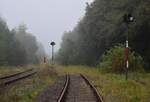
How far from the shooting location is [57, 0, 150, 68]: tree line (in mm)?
49906

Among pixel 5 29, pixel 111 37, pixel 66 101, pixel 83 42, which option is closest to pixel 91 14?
pixel 83 42

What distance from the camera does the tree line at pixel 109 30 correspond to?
→ 49906mm

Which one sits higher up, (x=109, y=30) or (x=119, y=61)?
(x=109, y=30)

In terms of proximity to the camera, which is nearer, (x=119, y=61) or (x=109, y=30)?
(x=119, y=61)

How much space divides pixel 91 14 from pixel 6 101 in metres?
58.8

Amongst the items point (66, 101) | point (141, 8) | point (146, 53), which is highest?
point (141, 8)

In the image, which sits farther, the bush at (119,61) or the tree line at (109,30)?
the tree line at (109,30)

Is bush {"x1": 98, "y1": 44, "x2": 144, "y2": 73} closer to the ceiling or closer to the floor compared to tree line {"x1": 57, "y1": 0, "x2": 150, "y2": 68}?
closer to the floor

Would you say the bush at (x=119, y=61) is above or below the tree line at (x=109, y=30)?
below

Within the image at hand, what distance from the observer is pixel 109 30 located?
58.1 meters

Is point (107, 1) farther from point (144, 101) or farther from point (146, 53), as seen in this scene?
point (144, 101)

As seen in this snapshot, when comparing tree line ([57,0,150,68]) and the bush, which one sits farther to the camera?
tree line ([57,0,150,68])

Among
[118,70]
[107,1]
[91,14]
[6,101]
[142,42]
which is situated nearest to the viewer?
[6,101]

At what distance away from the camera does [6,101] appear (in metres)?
16.8
